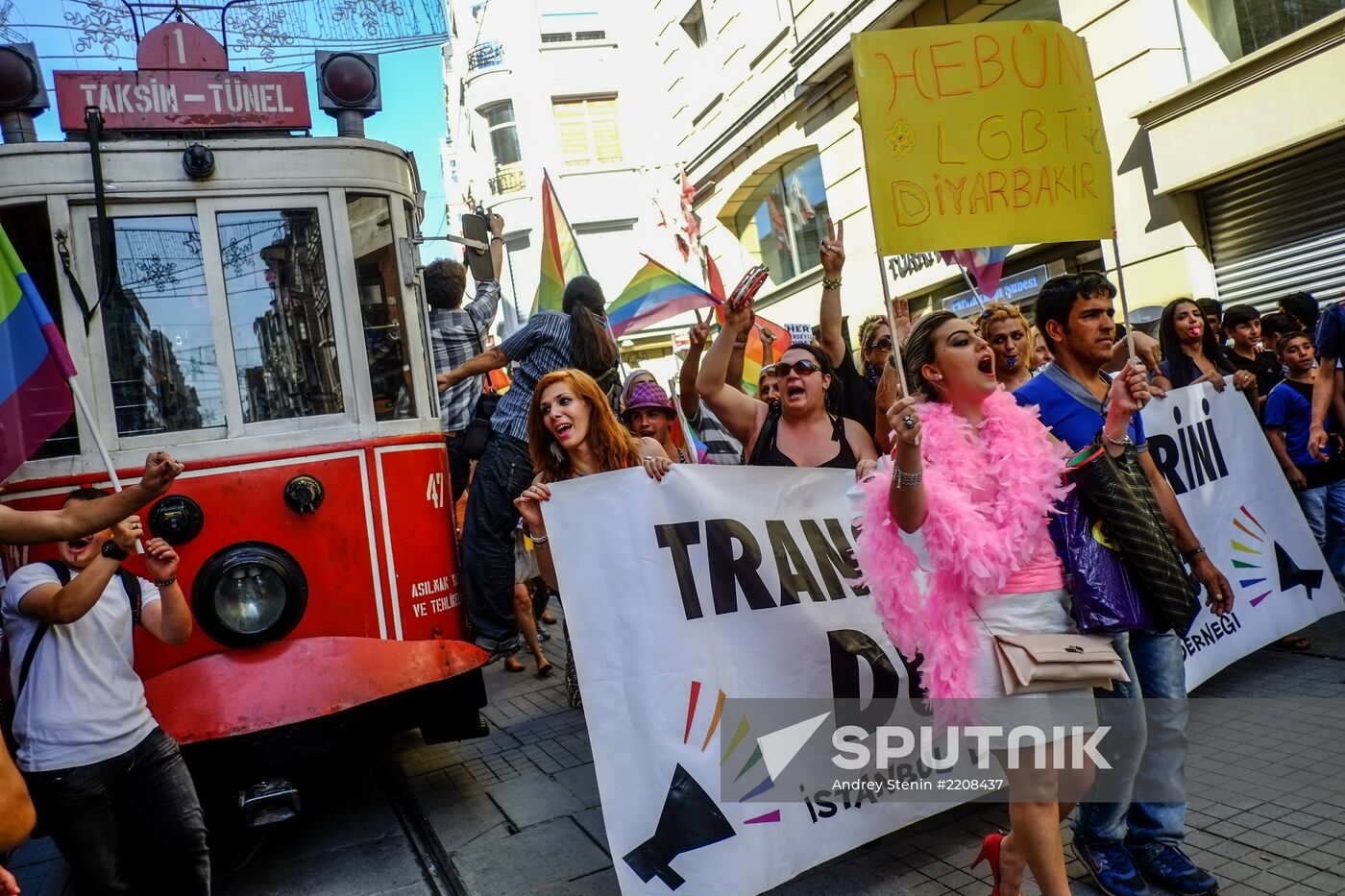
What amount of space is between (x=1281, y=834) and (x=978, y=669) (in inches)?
59.7

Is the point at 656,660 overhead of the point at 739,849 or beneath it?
overhead

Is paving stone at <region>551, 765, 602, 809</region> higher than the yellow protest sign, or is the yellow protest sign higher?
the yellow protest sign

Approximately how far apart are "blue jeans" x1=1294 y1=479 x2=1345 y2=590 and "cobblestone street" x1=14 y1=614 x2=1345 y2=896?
0.42 metres

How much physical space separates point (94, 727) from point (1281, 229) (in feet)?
32.1

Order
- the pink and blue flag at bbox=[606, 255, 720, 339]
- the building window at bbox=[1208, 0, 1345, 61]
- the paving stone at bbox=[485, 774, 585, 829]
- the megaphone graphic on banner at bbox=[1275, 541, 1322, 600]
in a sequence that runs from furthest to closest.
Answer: the building window at bbox=[1208, 0, 1345, 61] → the pink and blue flag at bbox=[606, 255, 720, 339] → the megaphone graphic on banner at bbox=[1275, 541, 1322, 600] → the paving stone at bbox=[485, 774, 585, 829]

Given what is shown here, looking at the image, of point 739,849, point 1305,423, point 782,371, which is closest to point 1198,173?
point 1305,423

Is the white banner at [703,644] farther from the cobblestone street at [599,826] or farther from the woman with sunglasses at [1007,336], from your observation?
the woman with sunglasses at [1007,336]

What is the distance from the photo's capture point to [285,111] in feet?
14.8

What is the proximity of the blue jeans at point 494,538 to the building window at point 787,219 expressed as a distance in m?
11.4

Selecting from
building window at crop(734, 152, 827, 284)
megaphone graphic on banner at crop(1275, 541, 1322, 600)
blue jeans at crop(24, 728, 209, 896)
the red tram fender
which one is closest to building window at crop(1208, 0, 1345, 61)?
megaphone graphic on banner at crop(1275, 541, 1322, 600)

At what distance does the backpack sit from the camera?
316cm

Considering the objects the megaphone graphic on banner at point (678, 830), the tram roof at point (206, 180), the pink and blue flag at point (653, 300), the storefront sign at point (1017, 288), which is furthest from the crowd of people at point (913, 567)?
the storefront sign at point (1017, 288)

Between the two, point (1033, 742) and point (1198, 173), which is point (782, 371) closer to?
point (1033, 742)

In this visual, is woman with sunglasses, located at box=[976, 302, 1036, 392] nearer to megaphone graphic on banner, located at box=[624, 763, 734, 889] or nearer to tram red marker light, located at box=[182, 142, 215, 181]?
megaphone graphic on banner, located at box=[624, 763, 734, 889]
